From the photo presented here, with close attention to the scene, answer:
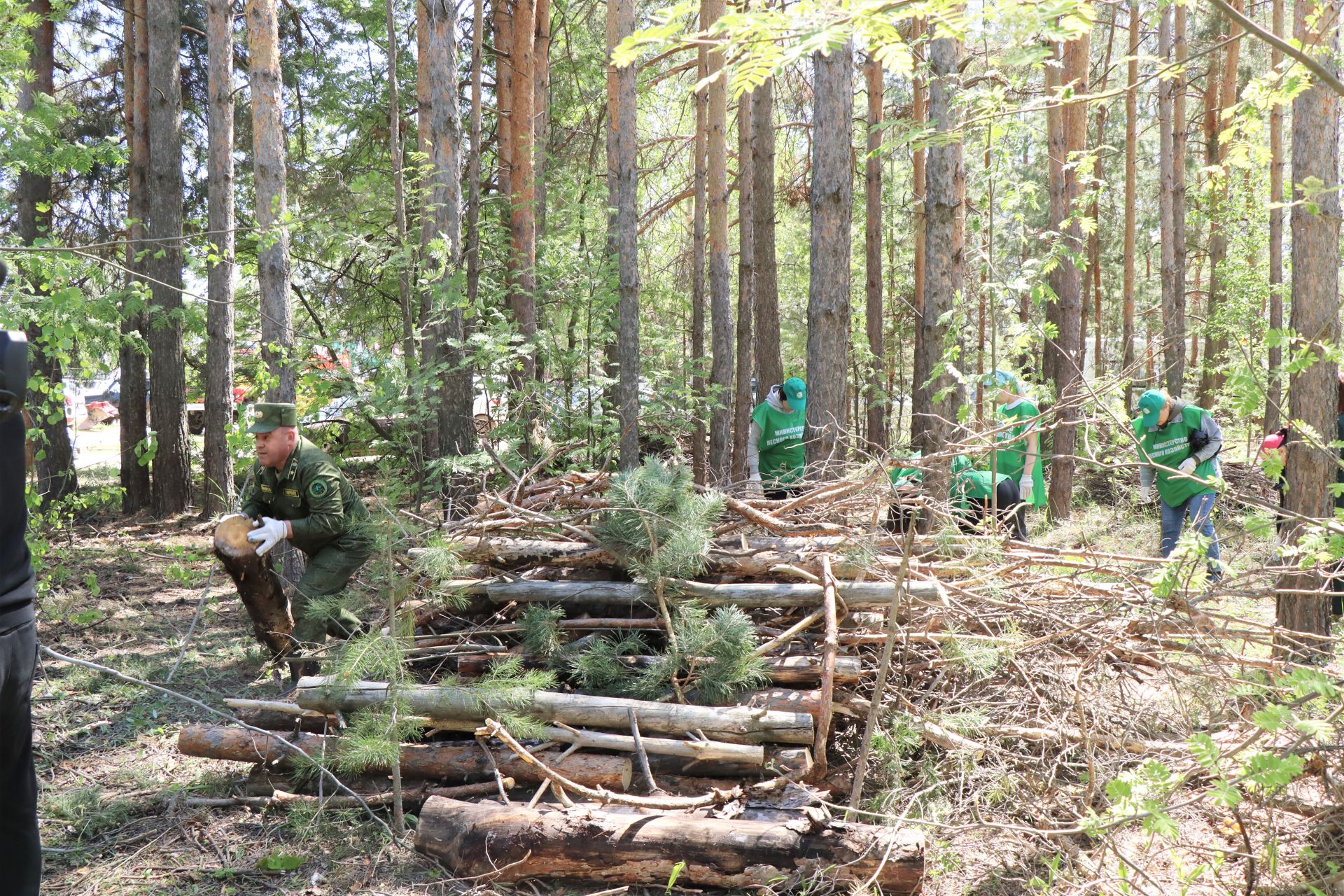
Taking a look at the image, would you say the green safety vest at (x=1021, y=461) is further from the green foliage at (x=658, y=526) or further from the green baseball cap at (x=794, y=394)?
the green foliage at (x=658, y=526)

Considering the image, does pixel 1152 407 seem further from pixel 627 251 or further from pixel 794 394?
pixel 627 251

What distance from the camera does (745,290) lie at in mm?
12773

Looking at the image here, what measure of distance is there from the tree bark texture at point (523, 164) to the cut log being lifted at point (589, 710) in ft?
21.4

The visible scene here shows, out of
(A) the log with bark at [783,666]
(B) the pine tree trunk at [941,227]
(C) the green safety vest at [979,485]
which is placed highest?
(B) the pine tree trunk at [941,227]

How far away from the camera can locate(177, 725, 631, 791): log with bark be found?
14.0 feet

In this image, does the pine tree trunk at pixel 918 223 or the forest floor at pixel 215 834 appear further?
the pine tree trunk at pixel 918 223

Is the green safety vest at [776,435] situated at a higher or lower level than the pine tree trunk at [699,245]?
lower

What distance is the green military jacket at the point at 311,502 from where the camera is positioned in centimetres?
623

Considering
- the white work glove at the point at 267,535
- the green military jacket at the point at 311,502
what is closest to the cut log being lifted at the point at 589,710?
the white work glove at the point at 267,535

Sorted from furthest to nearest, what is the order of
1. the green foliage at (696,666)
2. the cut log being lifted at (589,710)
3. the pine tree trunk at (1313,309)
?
the pine tree trunk at (1313,309) → the green foliage at (696,666) → the cut log being lifted at (589,710)

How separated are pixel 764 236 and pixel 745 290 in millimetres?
1693

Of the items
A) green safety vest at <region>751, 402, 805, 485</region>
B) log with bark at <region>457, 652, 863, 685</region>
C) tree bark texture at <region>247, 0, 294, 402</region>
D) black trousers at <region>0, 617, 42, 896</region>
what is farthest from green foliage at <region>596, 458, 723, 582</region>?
tree bark texture at <region>247, 0, 294, 402</region>

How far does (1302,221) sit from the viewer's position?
192 inches

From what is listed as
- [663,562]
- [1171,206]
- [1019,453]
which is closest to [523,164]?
[1019,453]
